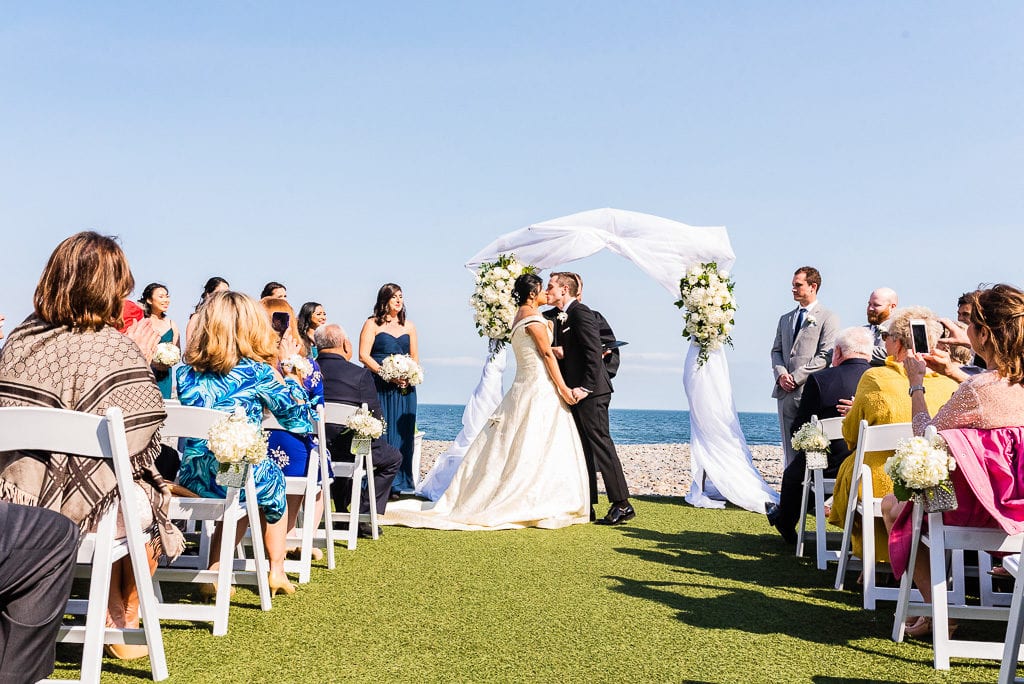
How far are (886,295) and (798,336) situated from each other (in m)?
1.04

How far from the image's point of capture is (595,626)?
14.7ft

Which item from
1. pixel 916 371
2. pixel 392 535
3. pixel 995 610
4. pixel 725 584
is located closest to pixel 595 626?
pixel 725 584

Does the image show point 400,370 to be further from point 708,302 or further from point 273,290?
point 708,302

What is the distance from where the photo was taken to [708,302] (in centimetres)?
911

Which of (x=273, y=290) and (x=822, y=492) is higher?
(x=273, y=290)

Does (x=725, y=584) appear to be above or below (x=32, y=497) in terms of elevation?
below

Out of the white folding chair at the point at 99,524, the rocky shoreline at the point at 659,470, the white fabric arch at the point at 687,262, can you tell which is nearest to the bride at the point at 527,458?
the white fabric arch at the point at 687,262

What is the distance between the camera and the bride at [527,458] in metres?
7.86

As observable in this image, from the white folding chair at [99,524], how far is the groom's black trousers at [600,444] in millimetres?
5191

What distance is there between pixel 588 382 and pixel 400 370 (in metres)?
1.97

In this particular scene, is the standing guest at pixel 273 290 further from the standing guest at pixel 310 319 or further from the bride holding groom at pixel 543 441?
the bride holding groom at pixel 543 441

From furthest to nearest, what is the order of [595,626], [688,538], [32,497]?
1. [688,538]
2. [595,626]
3. [32,497]

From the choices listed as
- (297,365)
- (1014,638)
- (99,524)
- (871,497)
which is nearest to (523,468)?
(297,365)

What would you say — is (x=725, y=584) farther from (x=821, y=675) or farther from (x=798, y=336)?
(x=798, y=336)
